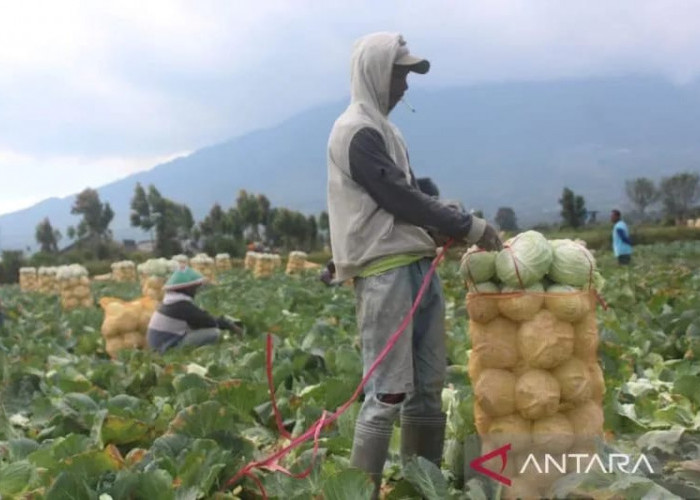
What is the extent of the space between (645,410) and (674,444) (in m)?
0.51

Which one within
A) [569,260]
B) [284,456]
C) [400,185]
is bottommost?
[284,456]

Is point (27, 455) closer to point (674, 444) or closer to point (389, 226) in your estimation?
point (389, 226)

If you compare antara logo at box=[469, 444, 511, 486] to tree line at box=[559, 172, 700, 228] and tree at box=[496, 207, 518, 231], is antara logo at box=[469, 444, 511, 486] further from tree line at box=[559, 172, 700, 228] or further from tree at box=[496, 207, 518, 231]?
tree line at box=[559, 172, 700, 228]

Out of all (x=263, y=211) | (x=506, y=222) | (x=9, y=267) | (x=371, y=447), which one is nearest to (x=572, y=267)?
(x=371, y=447)

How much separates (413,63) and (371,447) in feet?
4.55

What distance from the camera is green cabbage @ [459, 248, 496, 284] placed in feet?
9.78

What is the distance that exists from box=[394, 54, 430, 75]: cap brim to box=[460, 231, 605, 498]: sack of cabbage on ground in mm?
705

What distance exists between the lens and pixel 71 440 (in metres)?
3.28

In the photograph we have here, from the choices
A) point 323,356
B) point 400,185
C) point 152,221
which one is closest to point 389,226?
point 400,185

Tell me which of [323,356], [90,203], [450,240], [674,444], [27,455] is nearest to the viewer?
[450,240]

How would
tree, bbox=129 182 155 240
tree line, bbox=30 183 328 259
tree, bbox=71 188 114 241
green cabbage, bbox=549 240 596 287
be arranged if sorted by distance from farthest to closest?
tree, bbox=129 182 155 240
tree, bbox=71 188 114 241
tree line, bbox=30 183 328 259
green cabbage, bbox=549 240 596 287

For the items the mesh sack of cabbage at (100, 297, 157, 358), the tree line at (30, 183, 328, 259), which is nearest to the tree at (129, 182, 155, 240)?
the tree line at (30, 183, 328, 259)

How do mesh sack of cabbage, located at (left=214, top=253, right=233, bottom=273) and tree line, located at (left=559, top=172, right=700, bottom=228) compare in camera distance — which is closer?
mesh sack of cabbage, located at (left=214, top=253, right=233, bottom=273)

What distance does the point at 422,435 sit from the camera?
3.14m
